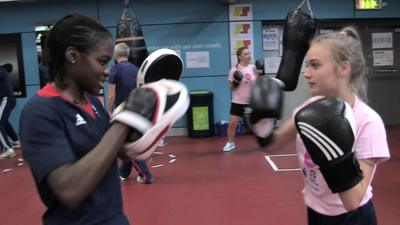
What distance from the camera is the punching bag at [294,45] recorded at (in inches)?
93.6

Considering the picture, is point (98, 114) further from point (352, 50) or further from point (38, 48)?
point (38, 48)

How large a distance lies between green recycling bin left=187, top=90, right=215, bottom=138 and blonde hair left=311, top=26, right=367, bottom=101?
4.94m

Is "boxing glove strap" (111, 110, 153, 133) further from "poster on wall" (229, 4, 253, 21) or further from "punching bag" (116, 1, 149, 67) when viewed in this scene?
"poster on wall" (229, 4, 253, 21)

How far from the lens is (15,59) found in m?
6.69

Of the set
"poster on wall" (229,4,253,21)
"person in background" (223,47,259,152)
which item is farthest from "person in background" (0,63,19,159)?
"poster on wall" (229,4,253,21)

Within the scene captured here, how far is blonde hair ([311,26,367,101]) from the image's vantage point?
131 cm

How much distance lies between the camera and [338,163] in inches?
41.8

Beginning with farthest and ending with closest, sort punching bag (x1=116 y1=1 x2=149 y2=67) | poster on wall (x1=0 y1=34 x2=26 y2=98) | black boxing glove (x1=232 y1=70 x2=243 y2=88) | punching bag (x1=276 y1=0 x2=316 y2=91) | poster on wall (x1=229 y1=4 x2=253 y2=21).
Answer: poster on wall (x1=0 y1=34 x2=26 y2=98) < poster on wall (x1=229 y1=4 x2=253 y2=21) < black boxing glove (x1=232 y1=70 x2=243 y2=88) < punching bag (x1=116 y1=1 x2=149 y2=67) < punching bag (x1=276 y1=0 x2=316 y2=91)

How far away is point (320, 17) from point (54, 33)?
6.07 metres

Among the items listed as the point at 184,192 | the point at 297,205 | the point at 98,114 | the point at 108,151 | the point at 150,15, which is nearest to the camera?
the point at 108,151

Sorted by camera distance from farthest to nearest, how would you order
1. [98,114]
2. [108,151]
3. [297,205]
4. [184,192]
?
[184,192] → [297,205] → [98,114] → [108,151]

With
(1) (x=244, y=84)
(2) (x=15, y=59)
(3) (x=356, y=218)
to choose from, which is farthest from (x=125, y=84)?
(2) (x=15, y=59)

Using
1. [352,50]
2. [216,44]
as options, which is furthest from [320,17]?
[352,50]

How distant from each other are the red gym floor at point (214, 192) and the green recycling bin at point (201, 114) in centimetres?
129
